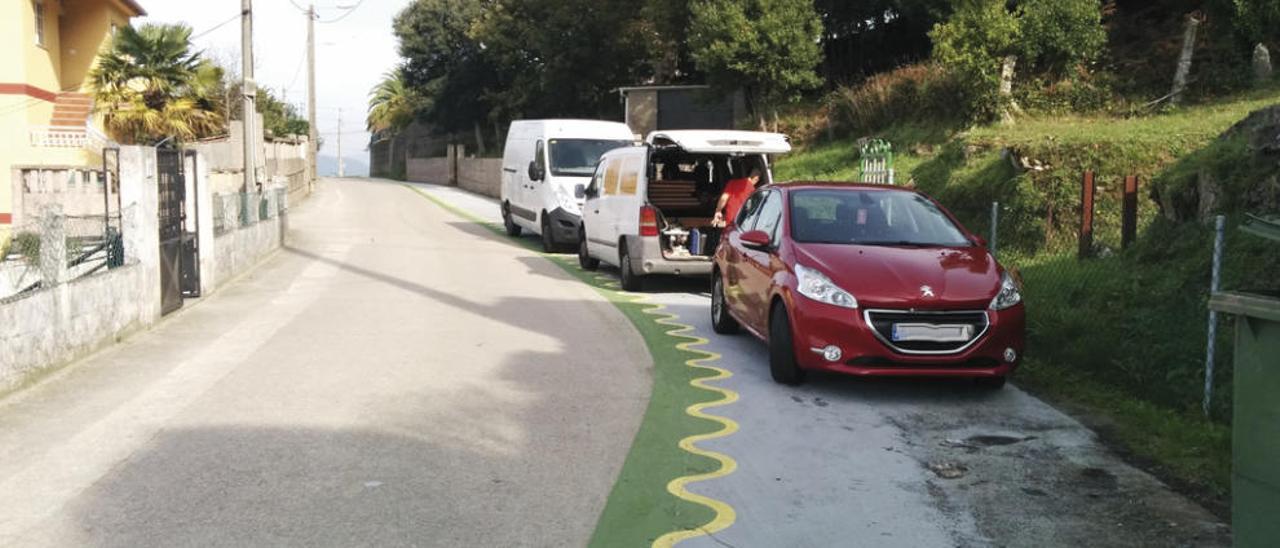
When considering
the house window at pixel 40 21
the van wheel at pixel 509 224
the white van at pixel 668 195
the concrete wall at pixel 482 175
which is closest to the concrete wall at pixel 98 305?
the white van at pixel 668 195

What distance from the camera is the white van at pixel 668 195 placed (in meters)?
13.9

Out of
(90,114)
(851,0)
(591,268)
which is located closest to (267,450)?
(591,268)

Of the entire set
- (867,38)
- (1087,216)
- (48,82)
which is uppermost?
(867,38)

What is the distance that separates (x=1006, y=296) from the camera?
320 inches

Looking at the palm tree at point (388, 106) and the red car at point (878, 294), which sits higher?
the palm tree at point (388, 106)

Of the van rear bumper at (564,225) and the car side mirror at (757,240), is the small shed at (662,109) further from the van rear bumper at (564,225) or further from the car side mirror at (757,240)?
the car side mirror at (757,240)

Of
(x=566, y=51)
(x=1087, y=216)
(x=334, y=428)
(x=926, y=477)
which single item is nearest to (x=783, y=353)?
(x=926, y=477)

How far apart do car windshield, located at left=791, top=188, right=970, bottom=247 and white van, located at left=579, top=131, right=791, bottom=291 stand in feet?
13.6

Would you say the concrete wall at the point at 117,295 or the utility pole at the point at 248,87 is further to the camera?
the utility pole at the point at 248,87

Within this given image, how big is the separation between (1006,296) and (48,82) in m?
30.2

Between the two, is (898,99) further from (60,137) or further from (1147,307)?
(60,137)

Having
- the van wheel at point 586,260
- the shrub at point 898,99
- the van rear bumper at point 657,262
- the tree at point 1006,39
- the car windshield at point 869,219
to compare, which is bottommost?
the van wheel at point 586,260

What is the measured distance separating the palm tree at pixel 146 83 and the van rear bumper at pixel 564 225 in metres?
15.9

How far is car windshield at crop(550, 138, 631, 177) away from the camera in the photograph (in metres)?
21.1
